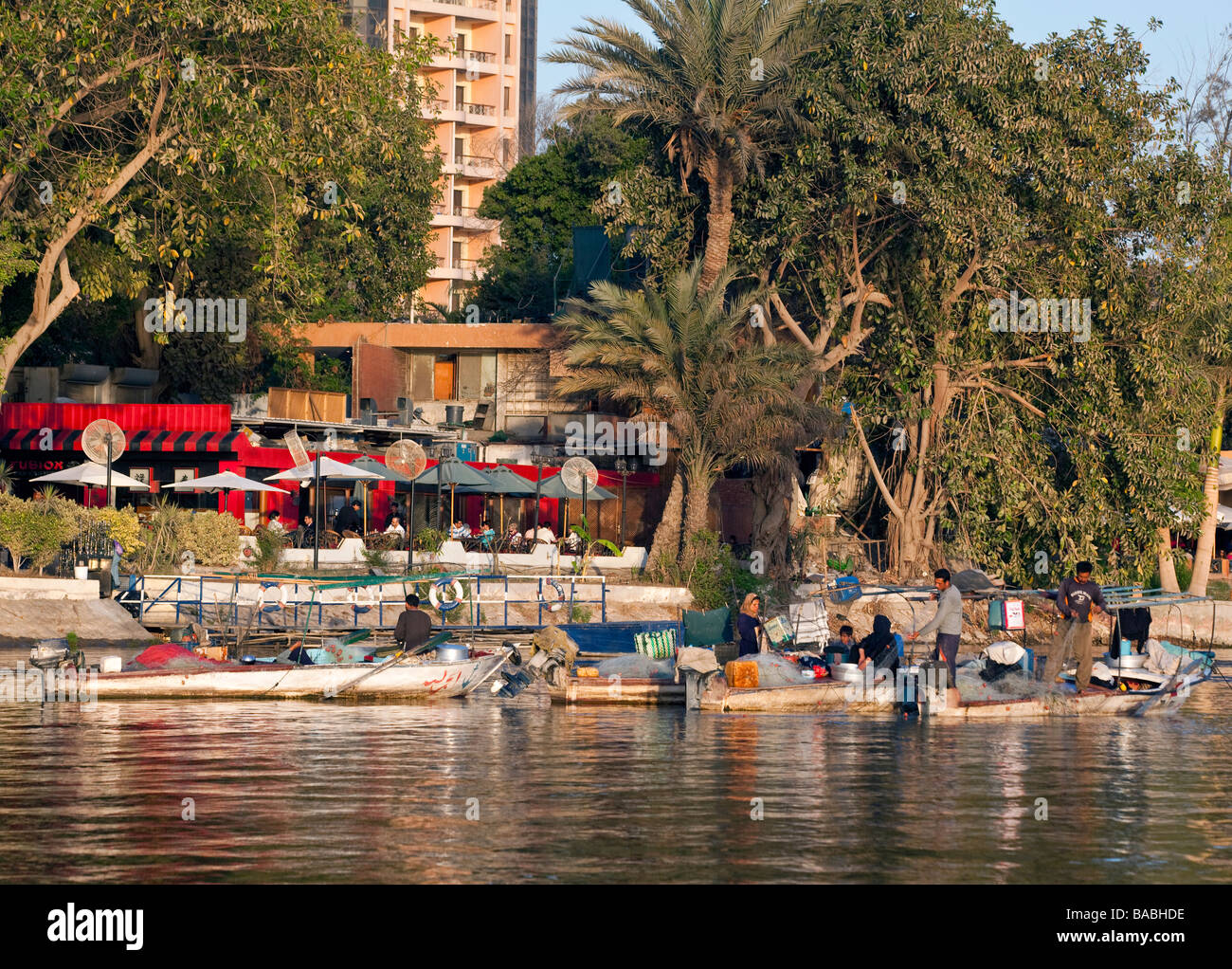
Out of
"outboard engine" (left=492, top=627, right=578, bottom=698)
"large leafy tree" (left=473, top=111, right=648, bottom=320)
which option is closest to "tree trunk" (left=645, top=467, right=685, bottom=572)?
"outboard engine" (left=492, top=627, right=578, bottom=698)

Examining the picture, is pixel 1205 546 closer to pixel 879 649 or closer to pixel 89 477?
pixel 879 649

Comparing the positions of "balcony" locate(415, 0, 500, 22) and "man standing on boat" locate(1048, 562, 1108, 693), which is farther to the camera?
"balcony" locate(415, 0, 500, 22)

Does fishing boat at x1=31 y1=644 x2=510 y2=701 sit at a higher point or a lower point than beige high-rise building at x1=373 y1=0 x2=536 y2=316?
lower

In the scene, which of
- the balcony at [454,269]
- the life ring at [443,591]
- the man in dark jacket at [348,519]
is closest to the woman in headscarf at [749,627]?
the life ring at [443,591]

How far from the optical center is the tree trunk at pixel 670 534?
A: 114 ft

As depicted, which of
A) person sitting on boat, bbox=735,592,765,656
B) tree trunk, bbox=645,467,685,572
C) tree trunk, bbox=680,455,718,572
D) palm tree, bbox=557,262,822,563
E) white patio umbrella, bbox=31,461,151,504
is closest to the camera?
person sitting on boat, bbox=735,592,765,656

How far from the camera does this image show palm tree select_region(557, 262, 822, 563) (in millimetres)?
34312

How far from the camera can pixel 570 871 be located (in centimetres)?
1057

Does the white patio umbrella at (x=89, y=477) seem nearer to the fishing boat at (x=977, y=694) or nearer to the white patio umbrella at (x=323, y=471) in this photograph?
the white patio umbrella at (x=323, y=471)

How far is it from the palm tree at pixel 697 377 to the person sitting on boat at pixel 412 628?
1381cm

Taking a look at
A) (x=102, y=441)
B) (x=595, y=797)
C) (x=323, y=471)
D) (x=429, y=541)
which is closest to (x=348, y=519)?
(x=429, y=541)

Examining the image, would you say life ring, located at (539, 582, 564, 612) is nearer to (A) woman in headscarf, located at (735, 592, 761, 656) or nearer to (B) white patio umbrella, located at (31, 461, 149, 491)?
(A) woman in headscarf, located at (735, 592, 761, 656)

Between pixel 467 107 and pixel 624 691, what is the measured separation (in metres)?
80.6

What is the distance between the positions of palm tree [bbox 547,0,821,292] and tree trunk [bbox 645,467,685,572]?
4.76 m
